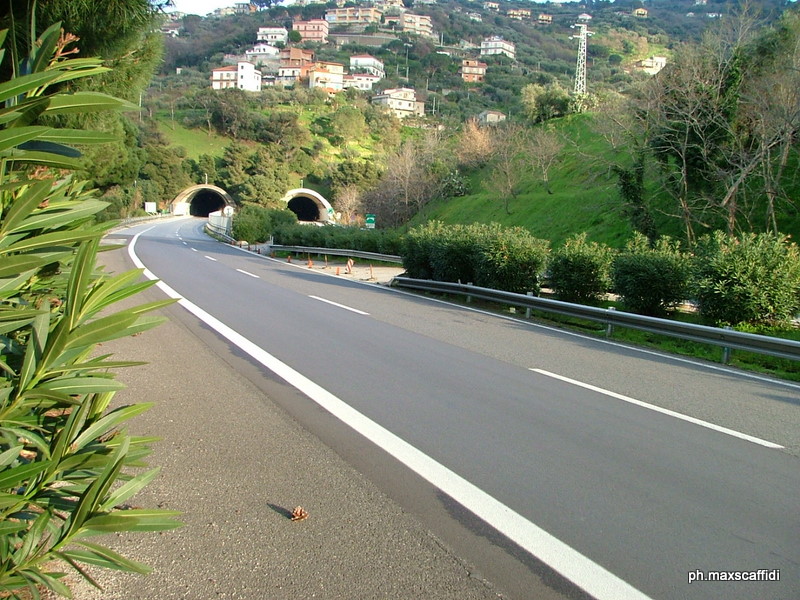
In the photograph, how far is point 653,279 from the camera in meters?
15.6

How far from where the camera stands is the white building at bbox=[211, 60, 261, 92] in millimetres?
157000

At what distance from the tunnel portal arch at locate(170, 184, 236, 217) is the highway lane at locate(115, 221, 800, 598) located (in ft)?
276

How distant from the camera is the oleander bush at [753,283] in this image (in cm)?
1371

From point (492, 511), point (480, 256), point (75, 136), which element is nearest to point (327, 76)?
point (480, 256)

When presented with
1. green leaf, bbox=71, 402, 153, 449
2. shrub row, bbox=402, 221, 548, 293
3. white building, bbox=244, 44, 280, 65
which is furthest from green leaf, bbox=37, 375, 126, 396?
white building, bbox=244, 44, 280, 65

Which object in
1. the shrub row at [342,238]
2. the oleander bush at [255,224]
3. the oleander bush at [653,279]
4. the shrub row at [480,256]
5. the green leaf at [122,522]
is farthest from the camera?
the oleander bush at [255,224]

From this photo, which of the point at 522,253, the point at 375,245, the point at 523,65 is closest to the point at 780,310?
the point at 522,253

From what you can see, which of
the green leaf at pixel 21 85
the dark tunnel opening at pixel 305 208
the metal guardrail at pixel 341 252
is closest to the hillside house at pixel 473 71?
the dark tunnel opening at pixel 305 208

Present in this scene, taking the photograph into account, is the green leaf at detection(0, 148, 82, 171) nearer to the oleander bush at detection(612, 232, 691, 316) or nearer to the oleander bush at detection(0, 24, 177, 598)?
the oleander bush at detection(0, 24, 177, 598)

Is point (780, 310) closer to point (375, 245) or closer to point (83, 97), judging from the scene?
point (83, 97)

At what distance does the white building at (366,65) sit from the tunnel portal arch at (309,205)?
96212 millimetres

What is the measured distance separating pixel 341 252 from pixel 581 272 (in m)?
22.5

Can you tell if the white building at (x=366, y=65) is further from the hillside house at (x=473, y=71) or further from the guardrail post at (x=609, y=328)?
the guardrail post at (x=609, y=328)

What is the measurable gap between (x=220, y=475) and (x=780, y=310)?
1299 cm
